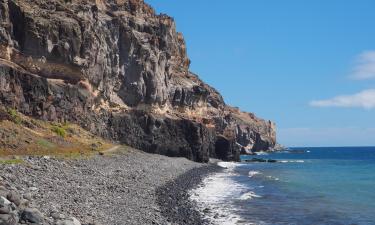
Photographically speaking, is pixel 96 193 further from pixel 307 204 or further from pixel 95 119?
pixel 95 119

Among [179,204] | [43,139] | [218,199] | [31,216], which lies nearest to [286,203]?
[218,199]

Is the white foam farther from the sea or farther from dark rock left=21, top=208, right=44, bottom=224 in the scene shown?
dark rock left=21, top=208, right=44, bottom=224

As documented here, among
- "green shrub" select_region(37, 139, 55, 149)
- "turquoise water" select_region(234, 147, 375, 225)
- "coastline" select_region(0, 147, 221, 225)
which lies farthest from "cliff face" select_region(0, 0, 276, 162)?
"turquoise water" select_region(234, 147, 375, 225)

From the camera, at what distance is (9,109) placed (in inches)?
1858

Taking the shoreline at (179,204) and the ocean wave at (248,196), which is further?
the ocean wave at (248,196)

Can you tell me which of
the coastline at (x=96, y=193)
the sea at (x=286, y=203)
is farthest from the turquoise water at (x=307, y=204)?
the coastline at (x=96, y=193)

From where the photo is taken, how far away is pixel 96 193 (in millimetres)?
27578

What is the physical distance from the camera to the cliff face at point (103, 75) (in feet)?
179

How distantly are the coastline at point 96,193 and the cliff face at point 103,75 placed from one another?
1641cm

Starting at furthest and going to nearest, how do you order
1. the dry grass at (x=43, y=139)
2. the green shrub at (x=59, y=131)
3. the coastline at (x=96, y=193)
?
the green shrub at (x=59, y=131), the dry grass at (x=43, y=139), the coastline at (x=96, y=193)

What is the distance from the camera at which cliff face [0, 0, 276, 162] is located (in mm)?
54531

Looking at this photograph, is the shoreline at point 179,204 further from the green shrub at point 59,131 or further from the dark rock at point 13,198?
the green shrub at point 59,131

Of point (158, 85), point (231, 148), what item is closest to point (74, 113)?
point (158, 85)

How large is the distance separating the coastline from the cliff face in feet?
53.8
